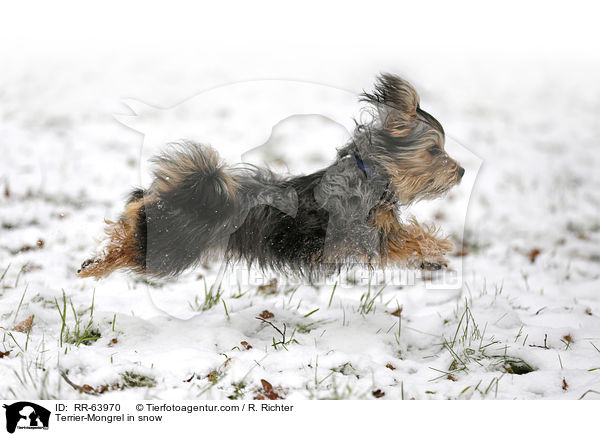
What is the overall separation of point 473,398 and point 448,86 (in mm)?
6863

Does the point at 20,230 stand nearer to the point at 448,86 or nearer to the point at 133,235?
the point at 133,235

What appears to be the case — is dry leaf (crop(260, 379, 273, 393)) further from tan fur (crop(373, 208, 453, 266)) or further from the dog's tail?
tan fur (crop(373, 208, 453, 266))

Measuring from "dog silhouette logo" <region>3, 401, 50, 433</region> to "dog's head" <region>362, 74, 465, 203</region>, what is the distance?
7.56 ft

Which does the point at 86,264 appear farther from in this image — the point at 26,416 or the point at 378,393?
the point at 378,393

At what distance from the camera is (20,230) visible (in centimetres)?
452

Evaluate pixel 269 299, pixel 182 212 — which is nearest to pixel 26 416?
pixel 182 212

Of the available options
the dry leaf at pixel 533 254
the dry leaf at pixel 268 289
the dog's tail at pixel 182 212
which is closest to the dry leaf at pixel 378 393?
the dog's tail at pixel 182 212

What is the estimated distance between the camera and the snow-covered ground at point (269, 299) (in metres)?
2.57

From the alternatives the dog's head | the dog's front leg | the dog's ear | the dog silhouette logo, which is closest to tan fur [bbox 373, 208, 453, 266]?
the dog's front leg

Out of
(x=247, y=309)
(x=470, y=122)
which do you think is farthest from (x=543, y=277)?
(x=470, y=122)

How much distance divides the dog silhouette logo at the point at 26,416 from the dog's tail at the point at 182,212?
103cm

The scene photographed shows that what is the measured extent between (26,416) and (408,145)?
101 inches

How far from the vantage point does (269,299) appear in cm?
374

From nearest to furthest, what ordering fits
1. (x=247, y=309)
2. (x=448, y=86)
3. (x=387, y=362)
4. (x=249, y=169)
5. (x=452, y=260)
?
(x=387, y=362), (x=249, y=169), (x=247, y=309), (x=452, y=260), (x=448, y=86)
